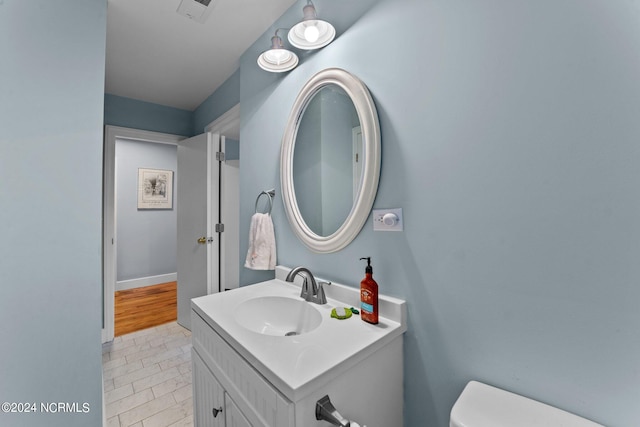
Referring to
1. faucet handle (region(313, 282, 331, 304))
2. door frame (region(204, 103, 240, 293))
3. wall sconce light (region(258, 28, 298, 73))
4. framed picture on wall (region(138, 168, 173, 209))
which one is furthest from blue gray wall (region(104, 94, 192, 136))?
faucet handle (region(313, 282, 331, 304))

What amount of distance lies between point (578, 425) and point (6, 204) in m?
1.97

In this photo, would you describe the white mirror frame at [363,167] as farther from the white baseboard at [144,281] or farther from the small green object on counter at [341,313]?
the white baseboard at [144,281]

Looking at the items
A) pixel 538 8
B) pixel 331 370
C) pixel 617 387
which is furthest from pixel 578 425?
pixel 538 8

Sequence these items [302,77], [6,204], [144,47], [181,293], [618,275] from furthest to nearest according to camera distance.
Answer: [181,293] < [144,47] < [302,77] < [6,204] < [618,275]

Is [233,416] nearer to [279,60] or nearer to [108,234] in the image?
[279,60]

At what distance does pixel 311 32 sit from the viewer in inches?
44.5

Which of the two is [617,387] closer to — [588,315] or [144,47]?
[588,315]

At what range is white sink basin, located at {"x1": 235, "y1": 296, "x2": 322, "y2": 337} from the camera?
1.06 meters

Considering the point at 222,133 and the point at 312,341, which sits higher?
the point at 222,133

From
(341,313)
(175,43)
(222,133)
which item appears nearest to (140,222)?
(222,133)

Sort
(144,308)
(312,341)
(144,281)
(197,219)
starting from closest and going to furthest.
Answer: (312,341) < (197,219) < (144,308) < (144,281)

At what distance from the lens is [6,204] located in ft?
3.37

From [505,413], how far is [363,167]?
80cm

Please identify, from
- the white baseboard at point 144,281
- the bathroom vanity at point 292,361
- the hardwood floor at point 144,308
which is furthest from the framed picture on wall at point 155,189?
the bathroom vanity at point 292,361
